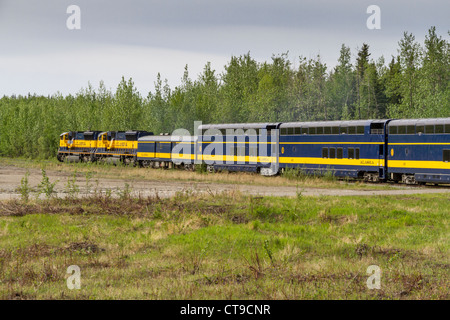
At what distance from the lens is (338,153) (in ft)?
133

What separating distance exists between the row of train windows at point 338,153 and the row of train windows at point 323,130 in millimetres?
1371

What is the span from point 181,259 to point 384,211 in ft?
38.8

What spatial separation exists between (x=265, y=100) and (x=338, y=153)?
38.5 meters

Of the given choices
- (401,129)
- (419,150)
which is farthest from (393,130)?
(419,150)

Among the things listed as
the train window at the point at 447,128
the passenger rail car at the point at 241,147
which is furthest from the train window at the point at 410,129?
the passenger rail car at the point at 241,147

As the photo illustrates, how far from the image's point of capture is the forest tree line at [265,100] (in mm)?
68875

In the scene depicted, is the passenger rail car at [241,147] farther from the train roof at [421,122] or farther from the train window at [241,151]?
the train roof at [421,122]

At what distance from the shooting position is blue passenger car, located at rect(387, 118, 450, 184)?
34469 millimetres

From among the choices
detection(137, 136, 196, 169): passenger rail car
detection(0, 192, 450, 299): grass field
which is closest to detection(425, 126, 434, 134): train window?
detection(0, 192, 450, 299): grass field

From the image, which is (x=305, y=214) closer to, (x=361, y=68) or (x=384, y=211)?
(x=384, y=211)

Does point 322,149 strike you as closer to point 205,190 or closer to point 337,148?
point 337,148

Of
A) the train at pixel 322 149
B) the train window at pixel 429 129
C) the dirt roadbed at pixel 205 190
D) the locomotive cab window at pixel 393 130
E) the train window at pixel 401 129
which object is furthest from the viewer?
the locomotive cab window at pixel 393 130

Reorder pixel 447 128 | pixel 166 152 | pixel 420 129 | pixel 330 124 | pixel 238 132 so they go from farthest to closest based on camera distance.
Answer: pixel 166 152 < pixel 238 132 < pixel 330 124 < pixel 420 129 < pixel 447 128

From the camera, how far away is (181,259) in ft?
45.5
